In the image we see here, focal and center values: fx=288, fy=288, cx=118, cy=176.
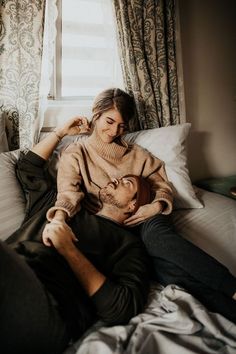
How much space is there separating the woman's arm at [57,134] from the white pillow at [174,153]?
286 millimetres

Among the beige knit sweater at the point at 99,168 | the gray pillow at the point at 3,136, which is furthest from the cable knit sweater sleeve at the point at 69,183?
the gray pillow at the point at 3,136

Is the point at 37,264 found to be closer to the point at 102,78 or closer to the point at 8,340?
the point at 8,340

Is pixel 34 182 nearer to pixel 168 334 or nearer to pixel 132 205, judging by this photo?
Answer: pixel 132 205

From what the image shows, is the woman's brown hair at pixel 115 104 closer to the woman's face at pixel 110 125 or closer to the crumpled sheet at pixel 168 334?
the woman's face at pixel 110 125

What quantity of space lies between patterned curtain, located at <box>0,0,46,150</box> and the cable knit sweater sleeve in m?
0.29

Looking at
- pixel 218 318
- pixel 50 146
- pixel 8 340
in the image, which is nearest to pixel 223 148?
pixel 50 146

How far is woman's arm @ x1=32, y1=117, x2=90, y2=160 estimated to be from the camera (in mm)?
1465

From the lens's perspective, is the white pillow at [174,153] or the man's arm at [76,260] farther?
the white pillow at [174,153]

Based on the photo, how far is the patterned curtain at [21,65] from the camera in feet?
4.89

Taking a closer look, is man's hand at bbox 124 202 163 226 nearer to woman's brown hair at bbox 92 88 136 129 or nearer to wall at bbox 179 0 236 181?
woman's brown hair at bbox 92 88 136 129

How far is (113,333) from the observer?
0.85 meters

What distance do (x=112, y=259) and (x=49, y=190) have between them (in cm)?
49

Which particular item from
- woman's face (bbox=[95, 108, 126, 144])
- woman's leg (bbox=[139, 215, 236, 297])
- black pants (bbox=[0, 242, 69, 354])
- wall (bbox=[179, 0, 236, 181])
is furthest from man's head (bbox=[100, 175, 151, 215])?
wall (bbox=[179, 0, 236, 181])

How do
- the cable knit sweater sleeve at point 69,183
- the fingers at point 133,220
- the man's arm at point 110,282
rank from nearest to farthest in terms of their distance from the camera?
the man's arm at point 110,282 < the cable knit sweater sleeve at point 69,183 < the fingers at point 133,220
